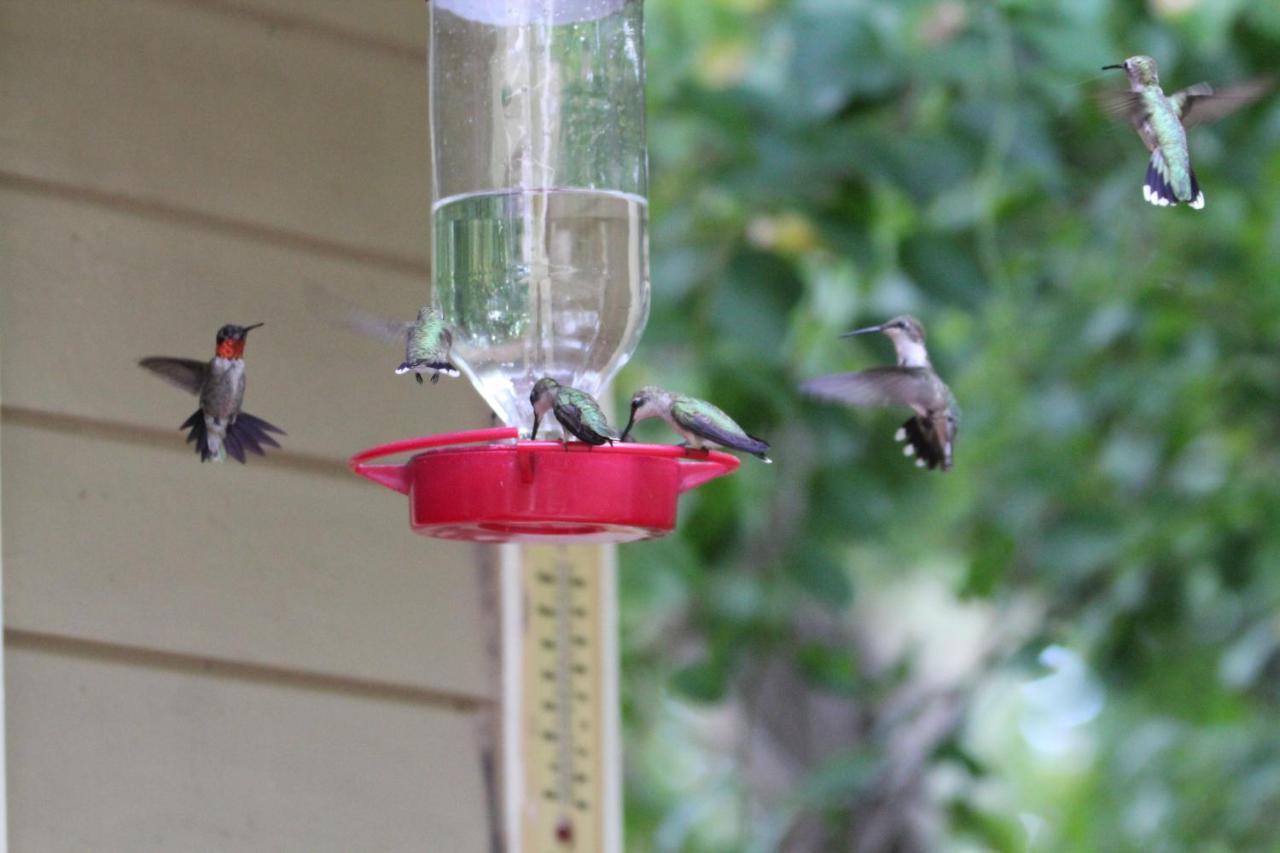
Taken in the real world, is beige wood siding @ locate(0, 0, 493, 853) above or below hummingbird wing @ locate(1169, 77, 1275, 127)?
below

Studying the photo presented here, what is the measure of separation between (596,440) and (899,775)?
337cm

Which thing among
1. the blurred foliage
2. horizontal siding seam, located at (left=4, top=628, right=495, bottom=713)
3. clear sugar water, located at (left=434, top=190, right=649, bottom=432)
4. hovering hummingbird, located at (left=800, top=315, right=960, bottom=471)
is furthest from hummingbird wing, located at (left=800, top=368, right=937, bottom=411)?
the blurred foliage

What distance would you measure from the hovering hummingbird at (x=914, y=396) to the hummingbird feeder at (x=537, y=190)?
0.38m

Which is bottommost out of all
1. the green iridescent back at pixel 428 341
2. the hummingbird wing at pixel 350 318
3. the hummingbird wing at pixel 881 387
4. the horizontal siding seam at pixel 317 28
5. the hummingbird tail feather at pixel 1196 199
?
the hummingbird wing at pixel 881 387

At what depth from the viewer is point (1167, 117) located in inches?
116

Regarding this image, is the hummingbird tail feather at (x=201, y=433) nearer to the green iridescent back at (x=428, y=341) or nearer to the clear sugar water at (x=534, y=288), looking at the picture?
the green iridescent back at (x=428, y=341)

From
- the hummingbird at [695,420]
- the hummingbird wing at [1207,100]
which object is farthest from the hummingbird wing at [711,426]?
the hummingbird wing at [1207,100]

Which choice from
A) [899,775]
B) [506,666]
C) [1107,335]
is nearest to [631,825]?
[899,775]

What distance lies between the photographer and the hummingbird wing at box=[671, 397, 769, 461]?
2.26 metres

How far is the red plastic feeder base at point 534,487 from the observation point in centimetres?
213

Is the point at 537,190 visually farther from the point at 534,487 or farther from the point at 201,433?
the point at 534,487

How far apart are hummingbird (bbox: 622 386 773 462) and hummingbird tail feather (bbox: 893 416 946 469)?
2.42ft

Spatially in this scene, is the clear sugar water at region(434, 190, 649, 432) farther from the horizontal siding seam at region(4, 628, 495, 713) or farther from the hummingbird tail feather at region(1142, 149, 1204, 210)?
the hummingbird tail feather at region(1142, 149, 1204, 210)

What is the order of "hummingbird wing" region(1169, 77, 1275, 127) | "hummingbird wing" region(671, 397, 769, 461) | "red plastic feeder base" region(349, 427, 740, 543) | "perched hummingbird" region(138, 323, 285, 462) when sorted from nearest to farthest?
"red plastic feeder base" region(349, 427, 740, 543) → "hummingbird wing" region(671, 397, 769, 461) → "perched hummingbird" region(138, 323, 285, 462) → "hummingbird wing" region(1169, 77, 1275, 127)
